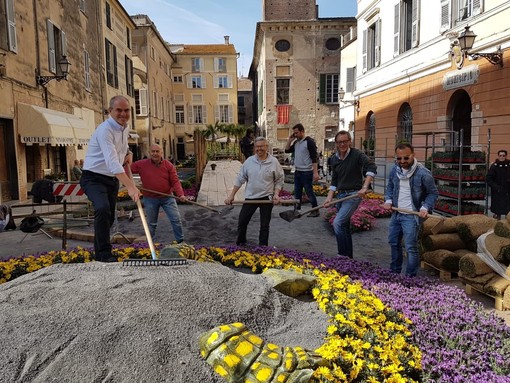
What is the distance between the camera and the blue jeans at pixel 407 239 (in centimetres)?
527

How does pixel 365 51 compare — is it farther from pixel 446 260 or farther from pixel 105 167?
pixel 105 167

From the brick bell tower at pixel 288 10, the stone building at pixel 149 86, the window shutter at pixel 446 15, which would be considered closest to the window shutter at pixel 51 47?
the window shutter at pixel 446 15

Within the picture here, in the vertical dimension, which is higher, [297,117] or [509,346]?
[297,117]

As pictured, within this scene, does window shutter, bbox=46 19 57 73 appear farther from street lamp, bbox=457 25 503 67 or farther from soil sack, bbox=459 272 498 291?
soil sack, bbox=459 272 498 291

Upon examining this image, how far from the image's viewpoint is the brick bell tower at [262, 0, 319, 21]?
41994mm

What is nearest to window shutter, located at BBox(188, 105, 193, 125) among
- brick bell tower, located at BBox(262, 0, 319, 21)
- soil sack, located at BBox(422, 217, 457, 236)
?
brick bell tower, located at BBox(262, 0, 319, 21)

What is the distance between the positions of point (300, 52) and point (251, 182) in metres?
35.7

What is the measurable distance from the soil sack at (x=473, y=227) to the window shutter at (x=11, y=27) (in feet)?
42.7

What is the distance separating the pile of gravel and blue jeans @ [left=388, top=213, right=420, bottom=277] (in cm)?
191

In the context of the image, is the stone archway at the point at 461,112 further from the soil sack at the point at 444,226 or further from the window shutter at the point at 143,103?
the window shutter at the point at 143,103

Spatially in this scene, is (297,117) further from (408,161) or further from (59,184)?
(408,161)

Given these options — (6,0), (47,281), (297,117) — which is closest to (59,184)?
(47,281)

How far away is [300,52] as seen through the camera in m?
39.8

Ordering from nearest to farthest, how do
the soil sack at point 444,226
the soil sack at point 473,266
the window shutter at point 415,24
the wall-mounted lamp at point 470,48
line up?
the soil sack at point 473,266, the soil sack at point 444,226, the wall-mounted lamp at point 470,48, the window shutter at point 415,24
